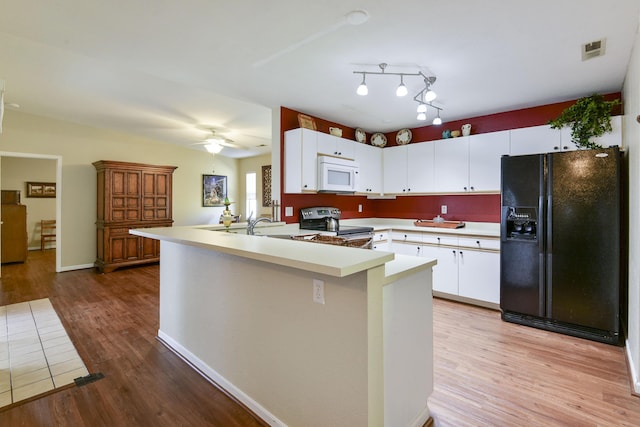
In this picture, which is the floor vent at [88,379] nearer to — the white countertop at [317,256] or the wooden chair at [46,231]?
the white countertop at [317,256]

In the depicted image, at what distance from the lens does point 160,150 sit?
6.76 meters

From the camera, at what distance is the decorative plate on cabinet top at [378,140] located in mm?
5031

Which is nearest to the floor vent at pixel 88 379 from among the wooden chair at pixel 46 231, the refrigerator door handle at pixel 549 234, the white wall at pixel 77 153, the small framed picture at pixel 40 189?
the refrigerator door handle at pixel 549 234

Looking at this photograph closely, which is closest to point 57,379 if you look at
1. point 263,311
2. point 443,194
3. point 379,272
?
point 263,311

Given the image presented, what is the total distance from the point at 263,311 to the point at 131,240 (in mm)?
5157

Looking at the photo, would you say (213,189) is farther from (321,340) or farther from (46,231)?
(321,340)

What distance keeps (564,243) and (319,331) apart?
273 centimetres

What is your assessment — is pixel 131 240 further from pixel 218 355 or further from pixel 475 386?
pixel 475 386

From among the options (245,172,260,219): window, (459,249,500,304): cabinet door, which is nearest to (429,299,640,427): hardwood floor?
(459,249,500,304): cabinet door

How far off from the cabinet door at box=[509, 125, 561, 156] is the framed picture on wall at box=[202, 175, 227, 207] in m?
6.43

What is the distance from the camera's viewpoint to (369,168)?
187 inches

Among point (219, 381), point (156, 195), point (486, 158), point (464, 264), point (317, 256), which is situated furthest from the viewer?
point (156, 195)

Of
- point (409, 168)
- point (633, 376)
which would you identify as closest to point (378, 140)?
point (409, 168)

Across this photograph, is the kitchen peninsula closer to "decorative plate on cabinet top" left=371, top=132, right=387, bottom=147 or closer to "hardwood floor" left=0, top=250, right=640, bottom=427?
"hardwood floor" left=0, top=250, right=640, bottom=427
